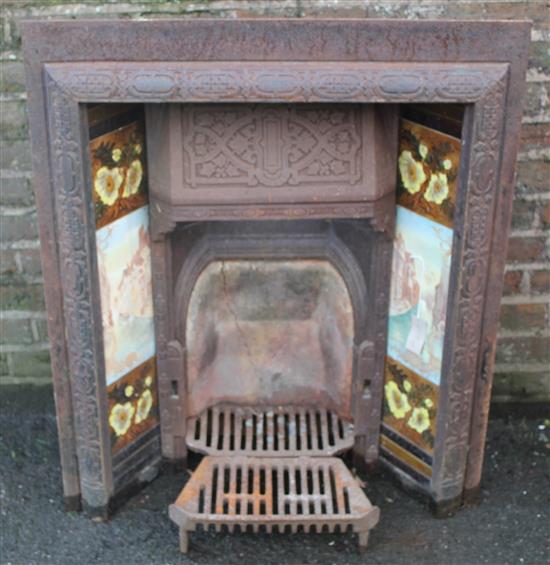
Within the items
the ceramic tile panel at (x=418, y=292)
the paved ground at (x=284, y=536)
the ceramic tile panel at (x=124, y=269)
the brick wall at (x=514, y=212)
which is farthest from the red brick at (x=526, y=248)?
the ceramic tile panel at (x=124, y=269)

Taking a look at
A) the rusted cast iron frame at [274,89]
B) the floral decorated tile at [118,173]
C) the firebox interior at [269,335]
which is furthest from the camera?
the firebox interior at [269,335]

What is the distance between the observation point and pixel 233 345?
10.3 feet

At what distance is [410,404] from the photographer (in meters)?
2.90

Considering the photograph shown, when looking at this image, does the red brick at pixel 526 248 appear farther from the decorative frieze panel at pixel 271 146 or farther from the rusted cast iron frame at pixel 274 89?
the decorative frieze panel at pixel 271 146

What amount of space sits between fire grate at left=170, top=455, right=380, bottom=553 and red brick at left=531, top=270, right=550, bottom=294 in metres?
0.90

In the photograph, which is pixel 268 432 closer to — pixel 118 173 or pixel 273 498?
pixel 273 498

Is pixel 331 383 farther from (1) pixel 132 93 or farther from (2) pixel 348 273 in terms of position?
(1) pixel 132 93

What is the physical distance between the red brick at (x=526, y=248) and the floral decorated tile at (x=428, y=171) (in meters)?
0.56

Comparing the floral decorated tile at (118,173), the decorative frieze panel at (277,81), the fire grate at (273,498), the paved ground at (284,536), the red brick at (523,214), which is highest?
the decorative frieze panel at (277,81)

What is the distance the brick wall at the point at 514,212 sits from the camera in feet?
9.14

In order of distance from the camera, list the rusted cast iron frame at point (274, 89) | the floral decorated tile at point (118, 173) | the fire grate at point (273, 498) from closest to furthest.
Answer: the rusted cast iron frame at point (274, 89) < the floral decorated tile at point (118, 173) < the fire grate at point (273, 498)

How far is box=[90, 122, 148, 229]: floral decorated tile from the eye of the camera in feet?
8.18

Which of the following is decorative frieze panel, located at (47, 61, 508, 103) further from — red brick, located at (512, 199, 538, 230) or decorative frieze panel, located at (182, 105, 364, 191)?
red brick, located at (512, 199, 538, 230)

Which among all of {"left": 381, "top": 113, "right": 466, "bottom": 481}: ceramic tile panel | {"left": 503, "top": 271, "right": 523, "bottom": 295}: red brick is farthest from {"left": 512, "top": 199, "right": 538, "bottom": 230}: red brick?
{"left": 381, "top": 113, "right": 466, "bottom": 481}: ceramic tile panel
